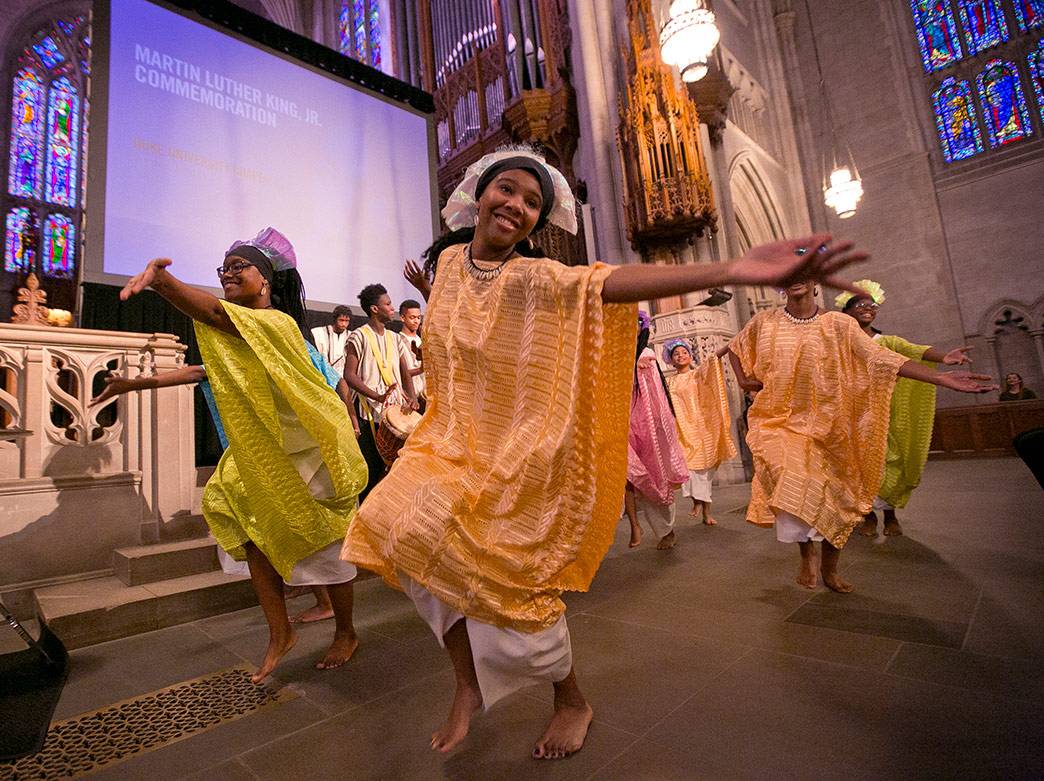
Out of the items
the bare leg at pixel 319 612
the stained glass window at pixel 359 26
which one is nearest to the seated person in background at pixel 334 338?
the bare leg at pixel 319 612

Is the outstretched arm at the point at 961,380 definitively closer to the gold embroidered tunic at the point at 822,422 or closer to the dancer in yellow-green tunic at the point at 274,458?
the gold embroidered tunic at the point at 822,422

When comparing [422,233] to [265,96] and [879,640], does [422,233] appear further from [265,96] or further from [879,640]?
[879,640]

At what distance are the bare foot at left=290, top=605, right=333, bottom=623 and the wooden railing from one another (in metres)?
10.3

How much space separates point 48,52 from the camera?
14625 millimetres

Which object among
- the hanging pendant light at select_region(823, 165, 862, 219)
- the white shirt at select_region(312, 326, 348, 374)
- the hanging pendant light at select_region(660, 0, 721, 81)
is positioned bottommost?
the white shirt at select_region(312, 326, 348, 374)

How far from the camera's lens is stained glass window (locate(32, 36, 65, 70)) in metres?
14.5

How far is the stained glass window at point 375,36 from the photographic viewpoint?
13.1 m

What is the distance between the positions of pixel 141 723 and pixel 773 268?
230 cm

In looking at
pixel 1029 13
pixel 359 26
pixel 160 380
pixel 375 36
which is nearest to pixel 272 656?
pixel 160 380

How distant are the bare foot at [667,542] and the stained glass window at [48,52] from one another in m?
19.9

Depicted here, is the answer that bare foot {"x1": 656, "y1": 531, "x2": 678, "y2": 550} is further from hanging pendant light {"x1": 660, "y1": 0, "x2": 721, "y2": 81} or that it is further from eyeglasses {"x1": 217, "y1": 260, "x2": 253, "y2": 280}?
hanging pendant light {"x1": 660, "y1": 0, "x2": 721, "y2": 81}

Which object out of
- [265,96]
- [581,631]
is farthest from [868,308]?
[265,96]

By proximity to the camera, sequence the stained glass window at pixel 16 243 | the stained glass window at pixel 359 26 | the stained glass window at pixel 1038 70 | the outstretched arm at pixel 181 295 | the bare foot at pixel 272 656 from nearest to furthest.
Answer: the outstretched arm at pixel 181 295
the bare foot at pixel 272 656
the stained glass window at pixel 1038 70
the stained glass window at pixel 359 26
the stained glass window at pixel 16 243

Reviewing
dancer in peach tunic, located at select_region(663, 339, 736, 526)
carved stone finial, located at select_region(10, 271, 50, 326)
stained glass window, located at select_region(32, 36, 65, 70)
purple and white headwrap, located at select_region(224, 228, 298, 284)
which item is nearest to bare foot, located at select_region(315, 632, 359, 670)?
purple and white headwrap, located at select_region(224, 228, 298, 284)
